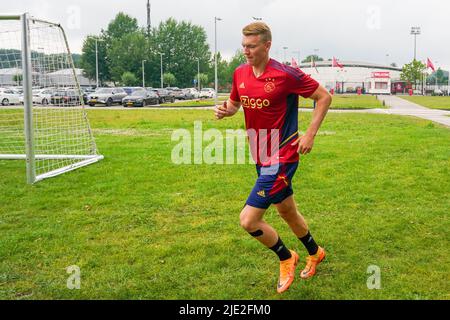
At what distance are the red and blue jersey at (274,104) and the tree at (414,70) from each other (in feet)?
310

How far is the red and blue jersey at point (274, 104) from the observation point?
4102 mm

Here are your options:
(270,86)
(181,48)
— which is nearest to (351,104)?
(270,86)

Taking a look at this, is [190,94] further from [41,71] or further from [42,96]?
[41,71]

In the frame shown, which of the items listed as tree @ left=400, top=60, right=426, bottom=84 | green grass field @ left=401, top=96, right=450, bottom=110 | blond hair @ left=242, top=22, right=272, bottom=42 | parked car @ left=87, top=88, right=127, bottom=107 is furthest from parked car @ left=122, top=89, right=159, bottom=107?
tree @ left=400, top=60, right=426, bottom=84

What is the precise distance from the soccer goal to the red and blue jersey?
558 centimetres

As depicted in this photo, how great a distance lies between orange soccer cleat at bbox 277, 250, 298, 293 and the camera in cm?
413

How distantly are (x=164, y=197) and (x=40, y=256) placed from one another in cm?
267

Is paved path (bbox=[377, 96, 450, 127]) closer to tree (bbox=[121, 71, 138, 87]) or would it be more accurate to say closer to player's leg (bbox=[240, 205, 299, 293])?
player's leg (bbox=[240, 205, 299, 293])

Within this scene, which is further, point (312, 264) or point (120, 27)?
point (120, 27)

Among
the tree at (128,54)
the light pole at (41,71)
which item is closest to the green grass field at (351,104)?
the light pole at (41,71)

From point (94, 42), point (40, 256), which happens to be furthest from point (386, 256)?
point (94, 42)

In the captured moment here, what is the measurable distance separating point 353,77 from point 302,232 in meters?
115

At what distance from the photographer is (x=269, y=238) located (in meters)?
4.27
